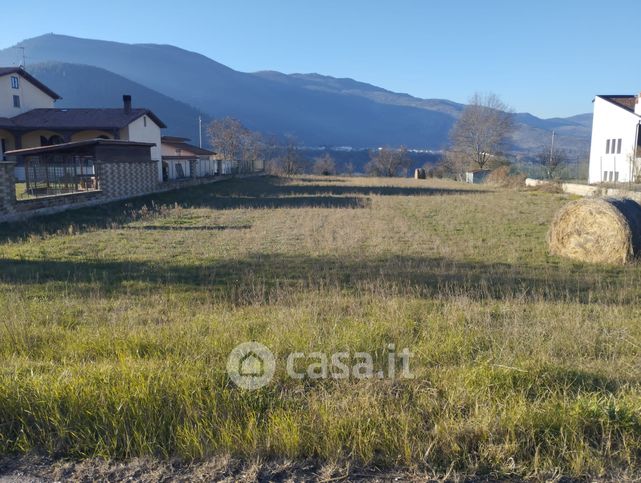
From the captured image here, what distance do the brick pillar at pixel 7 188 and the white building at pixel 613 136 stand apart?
41626 millimetres

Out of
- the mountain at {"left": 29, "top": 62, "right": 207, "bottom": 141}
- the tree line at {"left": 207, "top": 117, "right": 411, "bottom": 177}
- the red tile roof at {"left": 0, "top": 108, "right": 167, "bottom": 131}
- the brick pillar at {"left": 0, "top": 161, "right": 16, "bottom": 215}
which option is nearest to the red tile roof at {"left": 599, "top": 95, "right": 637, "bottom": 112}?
the tree line at {"left": 207, "top": 117, "right": 411, "bottom": 177}

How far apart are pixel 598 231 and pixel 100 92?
164m

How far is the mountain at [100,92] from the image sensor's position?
143625 millimetres

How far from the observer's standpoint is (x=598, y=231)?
10.6 meters

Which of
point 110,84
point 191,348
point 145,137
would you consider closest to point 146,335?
point 191,348

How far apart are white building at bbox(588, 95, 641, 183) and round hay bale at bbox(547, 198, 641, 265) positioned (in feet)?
113

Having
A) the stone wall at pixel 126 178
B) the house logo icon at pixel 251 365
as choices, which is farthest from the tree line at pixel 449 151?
the house logo icon at pixel 251 365

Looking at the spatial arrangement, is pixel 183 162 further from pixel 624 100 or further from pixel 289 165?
pixel 624 100

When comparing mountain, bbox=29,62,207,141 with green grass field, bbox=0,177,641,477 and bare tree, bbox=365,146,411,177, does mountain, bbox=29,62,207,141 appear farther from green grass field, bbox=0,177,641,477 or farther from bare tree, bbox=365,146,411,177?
green grass field, bbox=0,177,641,477

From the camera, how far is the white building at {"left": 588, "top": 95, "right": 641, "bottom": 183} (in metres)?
42.0

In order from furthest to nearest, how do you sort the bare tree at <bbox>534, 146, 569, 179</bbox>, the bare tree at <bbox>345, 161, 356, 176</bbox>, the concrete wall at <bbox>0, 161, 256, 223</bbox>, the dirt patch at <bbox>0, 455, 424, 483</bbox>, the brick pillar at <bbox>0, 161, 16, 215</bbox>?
the bare tree at <bbox>345, 161, 356, 176</bbox> → the bare tree at <bbox>534, 146, 569, 179</bbox> → the concrete wall at <bbox>0, 161, 256, 223</bbox> → the brick pillar at <bbox>0, 161, 16, 215</bbox> → the dirt patch at <bbox>0, 455, 424, 483</bbox>

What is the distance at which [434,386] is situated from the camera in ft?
12.6

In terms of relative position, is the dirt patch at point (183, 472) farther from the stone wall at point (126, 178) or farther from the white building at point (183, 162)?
the white building at point (183, 162)

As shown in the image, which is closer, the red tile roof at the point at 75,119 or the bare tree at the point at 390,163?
the red tile roof at the point at 75,119
